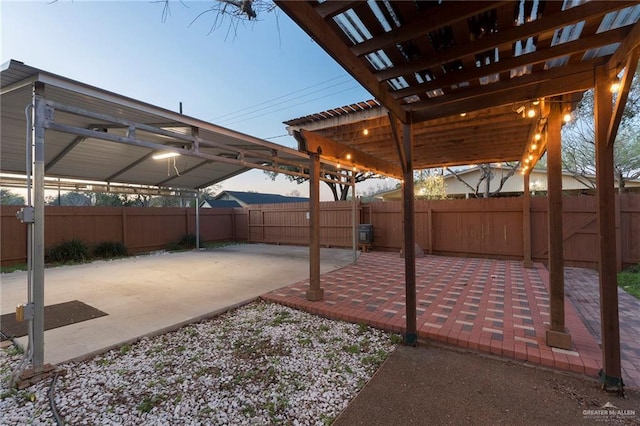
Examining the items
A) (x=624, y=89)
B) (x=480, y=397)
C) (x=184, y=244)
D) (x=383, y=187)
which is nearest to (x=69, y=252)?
(x=184, y=244)

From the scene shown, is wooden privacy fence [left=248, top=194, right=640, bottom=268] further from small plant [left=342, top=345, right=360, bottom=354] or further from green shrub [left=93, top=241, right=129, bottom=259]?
green shrub [left=93, top=241, right=129, bottom=259]

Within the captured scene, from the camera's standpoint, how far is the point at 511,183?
13141 mm

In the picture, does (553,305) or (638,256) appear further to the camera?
(638,256)

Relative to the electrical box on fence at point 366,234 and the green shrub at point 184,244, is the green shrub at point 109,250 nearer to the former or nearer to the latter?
the green shrub at point 184,244

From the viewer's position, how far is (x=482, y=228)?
23.4 feet

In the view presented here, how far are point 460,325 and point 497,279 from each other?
2541 mm

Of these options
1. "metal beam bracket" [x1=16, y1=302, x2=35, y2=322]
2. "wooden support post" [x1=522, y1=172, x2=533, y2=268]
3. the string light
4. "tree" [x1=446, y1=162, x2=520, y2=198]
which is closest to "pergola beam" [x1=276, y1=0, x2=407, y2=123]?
the string light

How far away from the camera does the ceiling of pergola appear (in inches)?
62.7

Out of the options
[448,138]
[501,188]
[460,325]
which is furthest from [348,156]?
[501,188]

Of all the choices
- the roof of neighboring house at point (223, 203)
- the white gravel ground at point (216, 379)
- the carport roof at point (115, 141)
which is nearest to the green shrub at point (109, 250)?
the carport roof at point (115, 141)

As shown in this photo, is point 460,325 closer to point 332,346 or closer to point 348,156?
point 332,346

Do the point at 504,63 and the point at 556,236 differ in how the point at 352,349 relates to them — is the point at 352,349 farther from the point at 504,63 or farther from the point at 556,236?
the point at 504,63

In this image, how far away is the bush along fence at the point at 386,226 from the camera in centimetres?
591

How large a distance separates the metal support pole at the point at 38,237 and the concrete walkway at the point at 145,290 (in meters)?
0.30
